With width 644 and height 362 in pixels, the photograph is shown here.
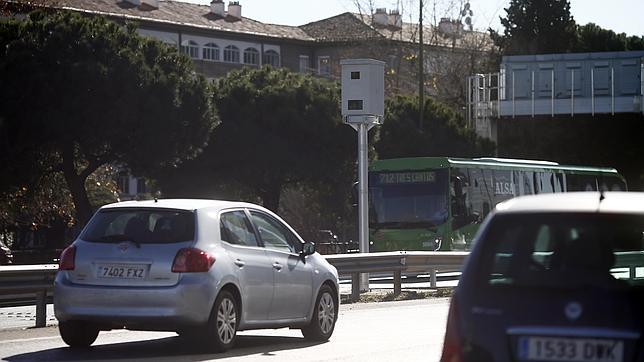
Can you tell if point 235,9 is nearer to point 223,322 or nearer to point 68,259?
point 68,259

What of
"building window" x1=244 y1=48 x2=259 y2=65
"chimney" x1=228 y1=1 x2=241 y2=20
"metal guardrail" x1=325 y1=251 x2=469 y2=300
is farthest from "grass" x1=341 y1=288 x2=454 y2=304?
"chimney" x1=228 y1=1 x2=241 y2=20

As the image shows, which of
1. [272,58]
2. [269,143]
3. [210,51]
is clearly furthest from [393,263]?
[272,58]

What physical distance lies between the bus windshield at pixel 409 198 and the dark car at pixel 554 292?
99.2 feet

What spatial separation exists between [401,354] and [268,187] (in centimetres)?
4373

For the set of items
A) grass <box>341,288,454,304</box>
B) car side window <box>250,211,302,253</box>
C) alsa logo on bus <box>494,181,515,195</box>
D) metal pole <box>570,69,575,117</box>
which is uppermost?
metal pole <box>570,69,575,117</box>

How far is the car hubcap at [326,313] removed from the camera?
15.1 m

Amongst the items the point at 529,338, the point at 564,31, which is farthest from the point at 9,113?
the point at 564,31

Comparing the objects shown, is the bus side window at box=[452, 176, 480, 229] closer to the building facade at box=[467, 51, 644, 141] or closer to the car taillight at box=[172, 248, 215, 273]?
the building facade at box=[467, 51, 644, 141]

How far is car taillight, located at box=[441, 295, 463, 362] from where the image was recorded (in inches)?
269

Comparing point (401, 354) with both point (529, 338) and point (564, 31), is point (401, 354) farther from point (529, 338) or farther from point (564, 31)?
point (564, 31)

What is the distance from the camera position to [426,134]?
6334cm

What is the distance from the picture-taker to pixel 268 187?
57156 millimetres

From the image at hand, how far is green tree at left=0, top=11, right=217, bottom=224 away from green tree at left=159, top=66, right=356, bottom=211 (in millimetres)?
5976

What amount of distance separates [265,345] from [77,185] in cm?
3318
